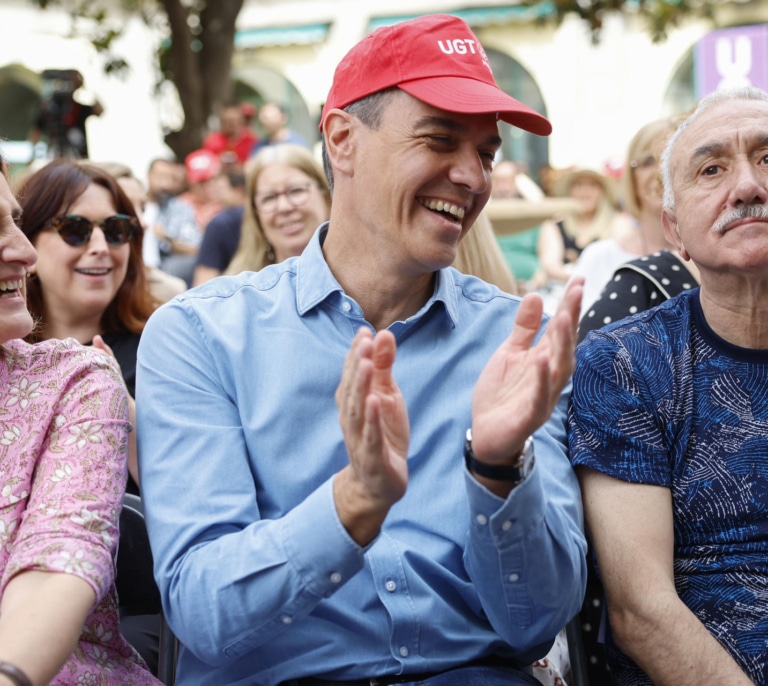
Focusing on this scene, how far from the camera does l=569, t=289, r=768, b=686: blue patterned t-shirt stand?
7.68ft

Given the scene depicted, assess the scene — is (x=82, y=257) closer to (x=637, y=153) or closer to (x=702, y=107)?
(x=702, y=107)

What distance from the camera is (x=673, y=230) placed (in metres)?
2.76

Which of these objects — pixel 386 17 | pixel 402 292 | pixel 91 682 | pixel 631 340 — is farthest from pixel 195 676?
pixel 386 17

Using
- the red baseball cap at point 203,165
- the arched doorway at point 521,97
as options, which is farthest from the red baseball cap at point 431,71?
the arched doorway at point 521,97

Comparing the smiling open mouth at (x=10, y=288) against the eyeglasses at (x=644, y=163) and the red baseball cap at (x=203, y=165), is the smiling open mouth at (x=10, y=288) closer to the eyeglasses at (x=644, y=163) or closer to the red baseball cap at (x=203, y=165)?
the eyeglasses at (x=644, y=163)

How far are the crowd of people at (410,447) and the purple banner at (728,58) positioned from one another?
10718 mm

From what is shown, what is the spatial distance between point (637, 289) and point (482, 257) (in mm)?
850

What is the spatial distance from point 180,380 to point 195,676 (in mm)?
592

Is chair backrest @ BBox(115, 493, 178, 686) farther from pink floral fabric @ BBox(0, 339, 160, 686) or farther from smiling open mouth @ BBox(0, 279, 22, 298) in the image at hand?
smiling open mouth @ BBox(0, 279, 22, 298)

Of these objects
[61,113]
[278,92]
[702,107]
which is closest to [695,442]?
[702,107]

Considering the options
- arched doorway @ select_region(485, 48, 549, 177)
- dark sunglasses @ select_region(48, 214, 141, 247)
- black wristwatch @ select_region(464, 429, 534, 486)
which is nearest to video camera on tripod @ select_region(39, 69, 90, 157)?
dark sunglasses @ select_region(48, 214, 141, 247)

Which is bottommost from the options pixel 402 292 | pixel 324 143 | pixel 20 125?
pixel 20 125

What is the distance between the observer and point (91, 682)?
2.07 meters

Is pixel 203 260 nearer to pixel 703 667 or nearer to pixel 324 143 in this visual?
pixel 324 143
